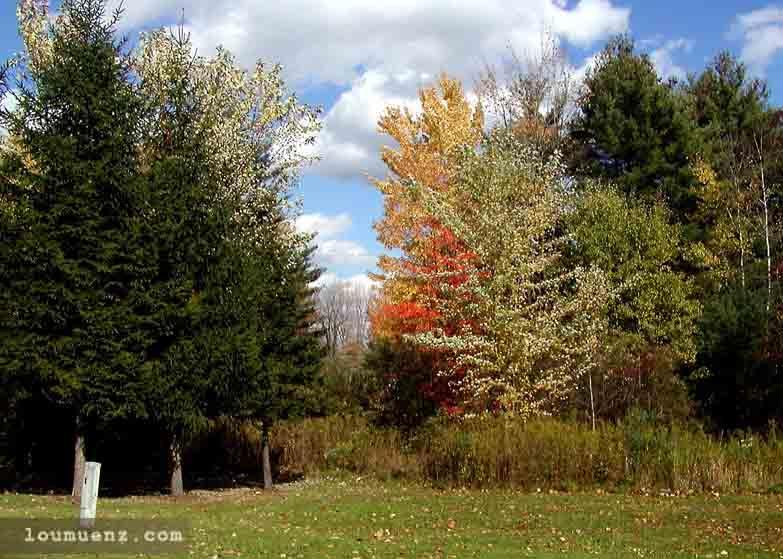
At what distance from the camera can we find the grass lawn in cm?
939

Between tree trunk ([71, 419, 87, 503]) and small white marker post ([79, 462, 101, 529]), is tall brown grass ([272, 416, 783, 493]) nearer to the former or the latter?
tree trunk ([71, 419, 87, 503])

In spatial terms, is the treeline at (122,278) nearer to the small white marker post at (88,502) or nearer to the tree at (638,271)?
the small white marker post at (88,502)

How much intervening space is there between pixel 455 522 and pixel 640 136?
21878 millimetres

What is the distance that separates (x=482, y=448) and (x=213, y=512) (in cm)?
585

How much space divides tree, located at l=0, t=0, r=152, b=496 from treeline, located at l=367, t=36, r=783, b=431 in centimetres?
730

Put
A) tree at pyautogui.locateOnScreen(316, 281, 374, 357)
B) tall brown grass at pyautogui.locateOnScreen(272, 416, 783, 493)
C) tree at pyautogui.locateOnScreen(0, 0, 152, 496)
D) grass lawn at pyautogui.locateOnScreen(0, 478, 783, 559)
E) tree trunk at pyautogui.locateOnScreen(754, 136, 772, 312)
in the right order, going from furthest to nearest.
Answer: tree at pyautogui.locateOnScreen(316, 281, 374, 357) → tree trunk at pyautogui.locateOnScreen(754, 136, 772, 312) → tall brown grass at pyautogui.locateOnScreen(272, 416, 783, 493) → tree at pyautogui.locateOnScreen(0, 0, 152, 496) → grass lawn at pyautogui.locateOnScreen(0, 478, 783, 559)

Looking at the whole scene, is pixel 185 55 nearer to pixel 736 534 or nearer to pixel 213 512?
pixel 213 512

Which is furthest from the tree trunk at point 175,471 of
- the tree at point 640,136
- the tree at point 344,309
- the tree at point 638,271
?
the tree at point 344,309

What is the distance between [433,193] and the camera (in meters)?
21.3

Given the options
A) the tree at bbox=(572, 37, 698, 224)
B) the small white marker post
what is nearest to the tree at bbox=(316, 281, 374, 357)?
the tree at bbox=(572, 37, 698, 224)

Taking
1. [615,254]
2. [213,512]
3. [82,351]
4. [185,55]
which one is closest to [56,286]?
[82,351]

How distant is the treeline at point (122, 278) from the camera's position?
47.9ft

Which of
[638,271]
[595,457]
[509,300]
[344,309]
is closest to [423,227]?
[509,300]

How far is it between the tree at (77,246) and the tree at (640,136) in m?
19.0
